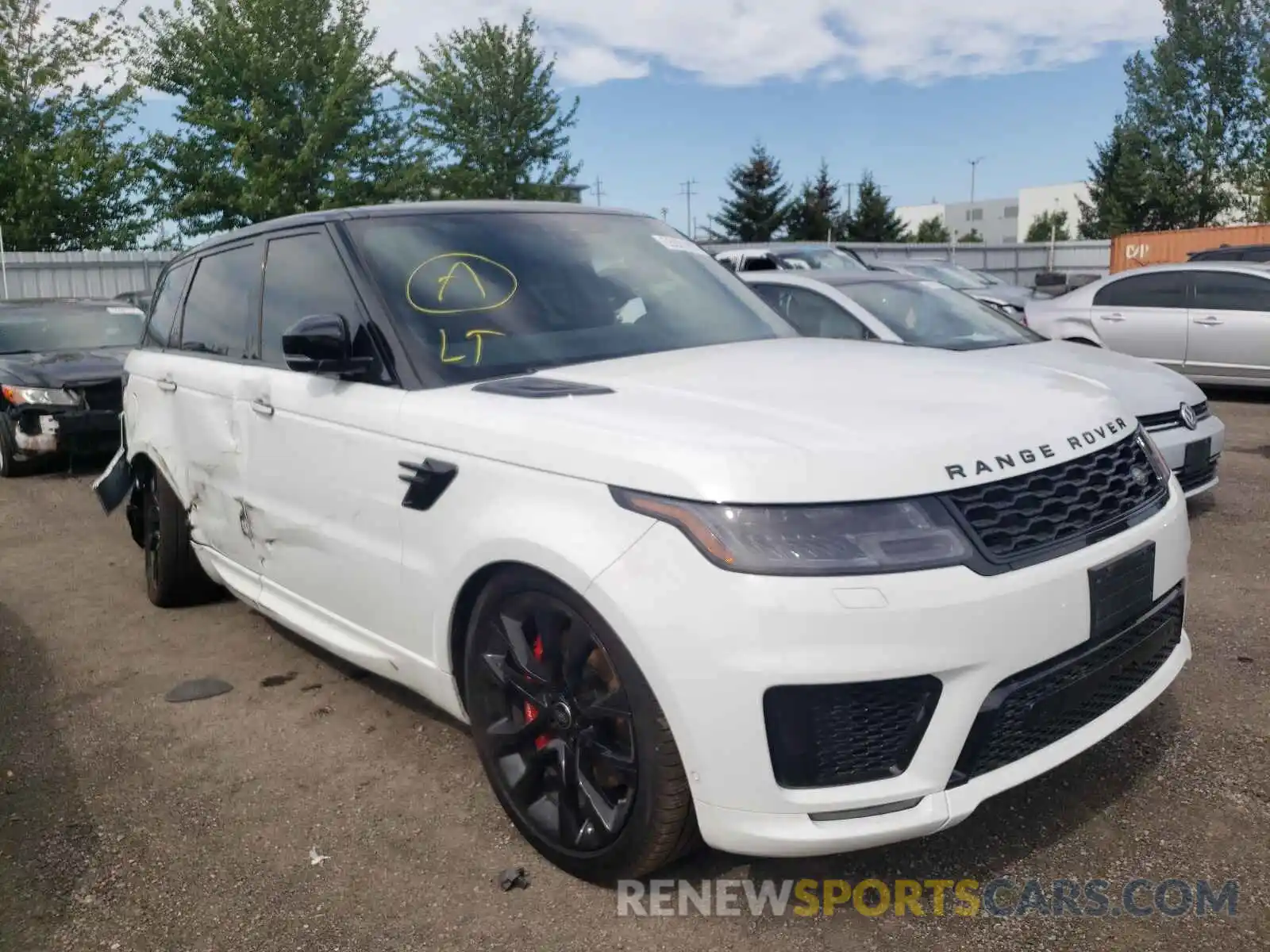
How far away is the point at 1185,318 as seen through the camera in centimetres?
1103

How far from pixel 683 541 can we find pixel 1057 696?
0.93m

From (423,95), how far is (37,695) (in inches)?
1057

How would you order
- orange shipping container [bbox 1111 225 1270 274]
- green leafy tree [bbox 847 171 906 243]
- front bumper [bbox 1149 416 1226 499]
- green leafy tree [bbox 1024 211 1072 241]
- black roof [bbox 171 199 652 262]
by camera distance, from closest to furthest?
black roof [bbox 171 199 652 262] → front bumper [bbox 1149 416 1226 499] → orange shipping container [bbox 1111 225 1270 274] → green leafy tree [bbox 847 171 906 243] → green leafy tree [bbox 1024 211 1072 241]

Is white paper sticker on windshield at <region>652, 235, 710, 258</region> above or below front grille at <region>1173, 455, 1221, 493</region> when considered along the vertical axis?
above

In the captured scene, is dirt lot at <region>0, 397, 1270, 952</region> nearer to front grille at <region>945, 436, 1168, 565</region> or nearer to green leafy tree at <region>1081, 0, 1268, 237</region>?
front grille at <region>945, 436, 1168, 565</region>

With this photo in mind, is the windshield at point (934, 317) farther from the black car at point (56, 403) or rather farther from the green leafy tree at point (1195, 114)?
the green leafy tree at point (1195, 114)

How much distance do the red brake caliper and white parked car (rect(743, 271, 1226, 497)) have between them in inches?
133

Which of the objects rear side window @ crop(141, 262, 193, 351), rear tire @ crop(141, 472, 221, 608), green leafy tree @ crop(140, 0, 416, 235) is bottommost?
rear tire @ crop(141, 472, 221, 608)

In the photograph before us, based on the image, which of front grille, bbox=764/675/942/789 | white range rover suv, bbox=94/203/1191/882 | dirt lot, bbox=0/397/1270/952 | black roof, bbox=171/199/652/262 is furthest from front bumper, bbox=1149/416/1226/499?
front grille, bbox=764/675/942/789

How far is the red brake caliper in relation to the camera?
2725 millimetres

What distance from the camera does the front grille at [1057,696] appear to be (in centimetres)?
237

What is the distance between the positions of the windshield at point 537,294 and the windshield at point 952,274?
1171cm

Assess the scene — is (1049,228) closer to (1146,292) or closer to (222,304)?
(1146,292)

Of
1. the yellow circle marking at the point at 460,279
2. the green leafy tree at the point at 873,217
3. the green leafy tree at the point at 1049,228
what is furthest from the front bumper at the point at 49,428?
the green leafy tree at the point at 1049,228
